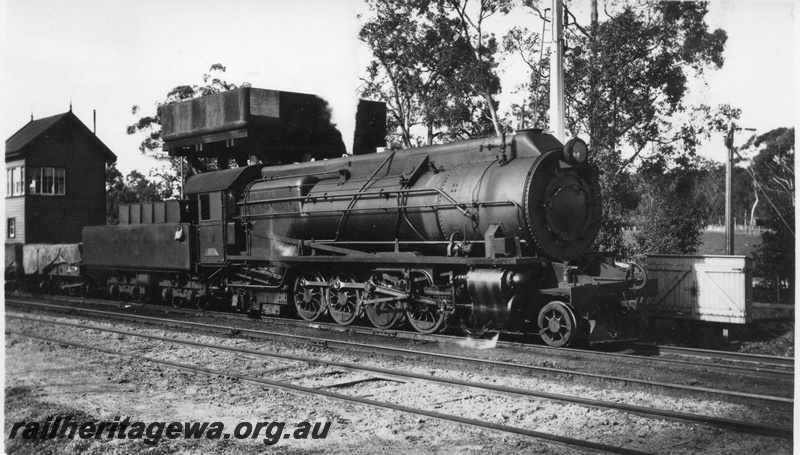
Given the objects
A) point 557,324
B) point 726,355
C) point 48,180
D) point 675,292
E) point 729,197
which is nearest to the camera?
point 726,355

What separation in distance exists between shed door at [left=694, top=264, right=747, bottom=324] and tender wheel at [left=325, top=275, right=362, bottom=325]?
627 centimetres

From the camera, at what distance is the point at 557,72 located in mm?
14180

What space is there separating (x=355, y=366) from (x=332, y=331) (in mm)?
Answer: 3330

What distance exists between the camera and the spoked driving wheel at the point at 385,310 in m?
11.7

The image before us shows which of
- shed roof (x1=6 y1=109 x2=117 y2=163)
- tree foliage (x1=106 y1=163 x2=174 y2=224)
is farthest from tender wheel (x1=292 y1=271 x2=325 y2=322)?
tree foliage (x1=106 y1=163 x2=174 y2=224)

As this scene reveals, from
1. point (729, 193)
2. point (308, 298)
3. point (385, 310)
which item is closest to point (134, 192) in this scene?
point (308, 298)

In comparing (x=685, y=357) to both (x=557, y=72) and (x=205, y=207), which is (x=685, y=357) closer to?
(x=557, y=72)

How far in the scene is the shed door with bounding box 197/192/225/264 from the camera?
14.5 metres

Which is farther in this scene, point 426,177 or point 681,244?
point 681,244

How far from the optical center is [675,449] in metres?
5.59

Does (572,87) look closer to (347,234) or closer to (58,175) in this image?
(347,234)

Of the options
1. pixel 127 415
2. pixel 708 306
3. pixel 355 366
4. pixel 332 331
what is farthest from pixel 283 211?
pixel 708 306

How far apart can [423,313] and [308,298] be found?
275cm

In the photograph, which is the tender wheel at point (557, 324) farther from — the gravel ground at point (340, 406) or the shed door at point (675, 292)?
the shed door at point (675, 292)
